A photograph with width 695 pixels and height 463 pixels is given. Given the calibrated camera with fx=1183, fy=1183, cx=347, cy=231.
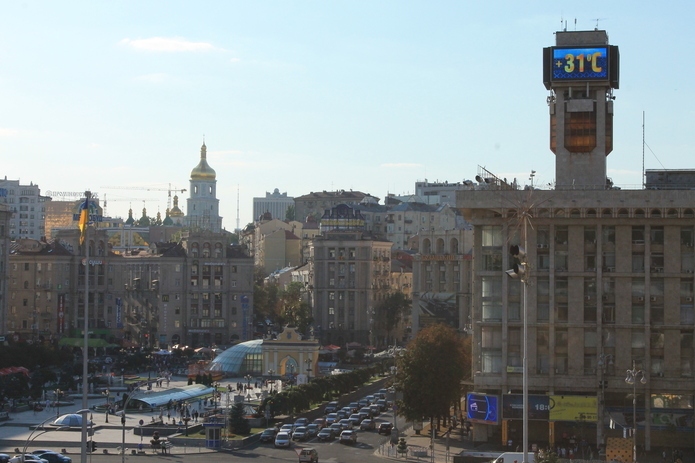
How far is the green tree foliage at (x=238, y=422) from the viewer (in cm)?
8475

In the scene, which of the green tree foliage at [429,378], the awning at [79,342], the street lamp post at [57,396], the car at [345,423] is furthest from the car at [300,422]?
the awning at [79,342]

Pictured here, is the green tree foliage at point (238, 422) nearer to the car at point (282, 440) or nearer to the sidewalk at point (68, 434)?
the car at point (282, 440)

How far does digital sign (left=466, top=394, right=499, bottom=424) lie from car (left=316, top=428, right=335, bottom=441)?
13.0 meters

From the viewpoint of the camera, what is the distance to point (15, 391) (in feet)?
335

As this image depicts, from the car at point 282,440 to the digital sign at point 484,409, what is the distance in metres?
13.3

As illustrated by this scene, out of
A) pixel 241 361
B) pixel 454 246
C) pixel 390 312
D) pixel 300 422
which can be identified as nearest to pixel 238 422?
pixel 300 422

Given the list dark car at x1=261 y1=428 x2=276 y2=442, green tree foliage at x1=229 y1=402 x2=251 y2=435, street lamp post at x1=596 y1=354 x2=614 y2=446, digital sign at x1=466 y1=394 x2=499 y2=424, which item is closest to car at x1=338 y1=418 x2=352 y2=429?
dark car at x1=261 y1=428 x2=276 y2=442

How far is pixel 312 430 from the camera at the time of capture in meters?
86.5

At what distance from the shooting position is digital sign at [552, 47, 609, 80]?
83.2 meters

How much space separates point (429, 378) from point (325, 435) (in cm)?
853

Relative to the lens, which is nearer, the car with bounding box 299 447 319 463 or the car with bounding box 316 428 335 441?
the car with bounding box 299 447 319 463

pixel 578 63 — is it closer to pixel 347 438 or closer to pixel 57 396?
pixel 347 438

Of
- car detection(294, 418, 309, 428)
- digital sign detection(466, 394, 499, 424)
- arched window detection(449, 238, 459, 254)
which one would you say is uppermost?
arched window detection(449, 238, 459, 254)

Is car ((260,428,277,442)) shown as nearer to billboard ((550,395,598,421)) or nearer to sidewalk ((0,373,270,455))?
sidewalk ((0,373,270,455))
